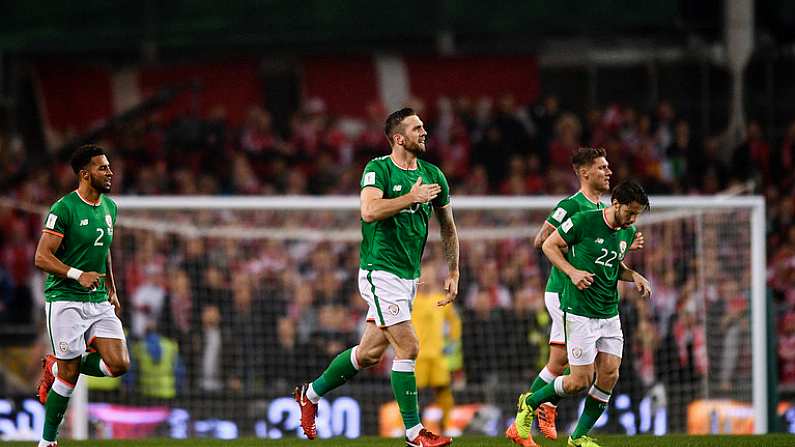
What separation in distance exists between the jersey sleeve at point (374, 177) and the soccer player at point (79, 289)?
69.9 inches

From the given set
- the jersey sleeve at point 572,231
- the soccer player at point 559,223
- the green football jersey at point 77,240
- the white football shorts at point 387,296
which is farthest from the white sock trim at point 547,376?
Result: the green football jersey at point 77,240

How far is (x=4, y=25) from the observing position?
20750 mm

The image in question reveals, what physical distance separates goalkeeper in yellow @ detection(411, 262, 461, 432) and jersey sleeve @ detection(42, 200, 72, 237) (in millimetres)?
5255

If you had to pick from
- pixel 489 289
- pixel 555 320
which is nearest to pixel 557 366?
pixel 555 320

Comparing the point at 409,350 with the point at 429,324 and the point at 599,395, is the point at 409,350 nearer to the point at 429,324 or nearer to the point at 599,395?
the point at 599,395

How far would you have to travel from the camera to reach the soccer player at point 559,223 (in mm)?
10320

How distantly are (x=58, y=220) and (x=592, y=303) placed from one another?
11.8ft

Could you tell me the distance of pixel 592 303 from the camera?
9766 millimetres

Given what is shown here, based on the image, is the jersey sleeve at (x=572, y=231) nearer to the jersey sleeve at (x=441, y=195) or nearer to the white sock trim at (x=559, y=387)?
the jersey sleeve at (x=441, y=195)

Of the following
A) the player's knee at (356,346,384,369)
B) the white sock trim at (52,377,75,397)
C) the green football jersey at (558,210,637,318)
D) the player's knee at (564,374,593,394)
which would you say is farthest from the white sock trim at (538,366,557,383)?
the white sock trim at (52,377,75,397)

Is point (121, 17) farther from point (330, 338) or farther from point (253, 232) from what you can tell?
point (330, 338)

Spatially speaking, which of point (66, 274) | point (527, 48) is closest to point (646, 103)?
point (527, 48)

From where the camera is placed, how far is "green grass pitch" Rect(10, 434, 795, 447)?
10.7m

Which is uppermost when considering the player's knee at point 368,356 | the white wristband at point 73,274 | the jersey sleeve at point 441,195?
the jersey sleeve at point 441,195
